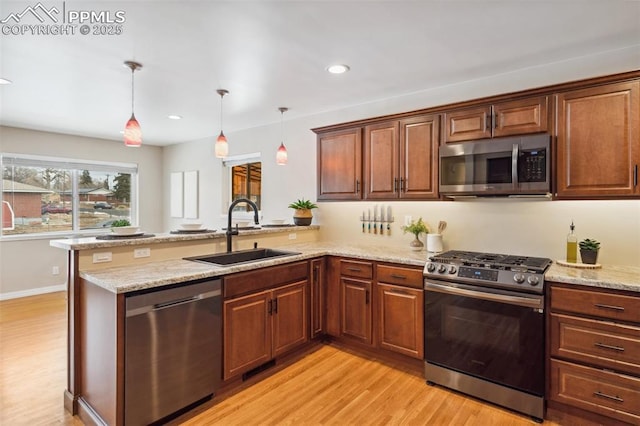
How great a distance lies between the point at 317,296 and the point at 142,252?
5.17 ft

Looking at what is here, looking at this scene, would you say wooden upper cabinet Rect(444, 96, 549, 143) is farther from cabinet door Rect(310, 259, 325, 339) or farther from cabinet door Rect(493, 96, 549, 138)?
cabinet door Rect(310, 259, 325, 339)

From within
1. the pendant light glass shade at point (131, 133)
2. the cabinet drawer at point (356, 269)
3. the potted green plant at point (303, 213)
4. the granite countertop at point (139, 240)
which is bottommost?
the cabinet drawer at point (356, 269)

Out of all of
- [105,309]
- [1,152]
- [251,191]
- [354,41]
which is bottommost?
[105,309]

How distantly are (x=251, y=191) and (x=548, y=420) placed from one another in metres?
4.40

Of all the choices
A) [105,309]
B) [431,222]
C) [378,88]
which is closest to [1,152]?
[105,309]

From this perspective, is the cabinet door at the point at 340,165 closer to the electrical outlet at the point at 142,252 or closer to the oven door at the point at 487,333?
the oven door at the point at 487,333

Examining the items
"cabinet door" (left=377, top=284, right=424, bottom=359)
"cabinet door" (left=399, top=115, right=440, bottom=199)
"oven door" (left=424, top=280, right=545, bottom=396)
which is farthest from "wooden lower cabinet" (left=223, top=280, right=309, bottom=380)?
"cabinet door" (left=399, top=115, right=440, bottom=199)

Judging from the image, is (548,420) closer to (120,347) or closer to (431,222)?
(431,222)

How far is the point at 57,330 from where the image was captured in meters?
3.71

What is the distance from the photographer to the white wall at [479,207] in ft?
8.38

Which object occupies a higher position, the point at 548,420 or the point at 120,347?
the point at 120,347

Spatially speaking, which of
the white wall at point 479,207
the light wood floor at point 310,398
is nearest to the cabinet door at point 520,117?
the white wall at point 479,207

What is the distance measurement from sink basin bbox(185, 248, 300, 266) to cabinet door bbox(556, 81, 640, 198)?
7.54ft

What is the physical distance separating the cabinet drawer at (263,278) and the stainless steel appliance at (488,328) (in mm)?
1089
